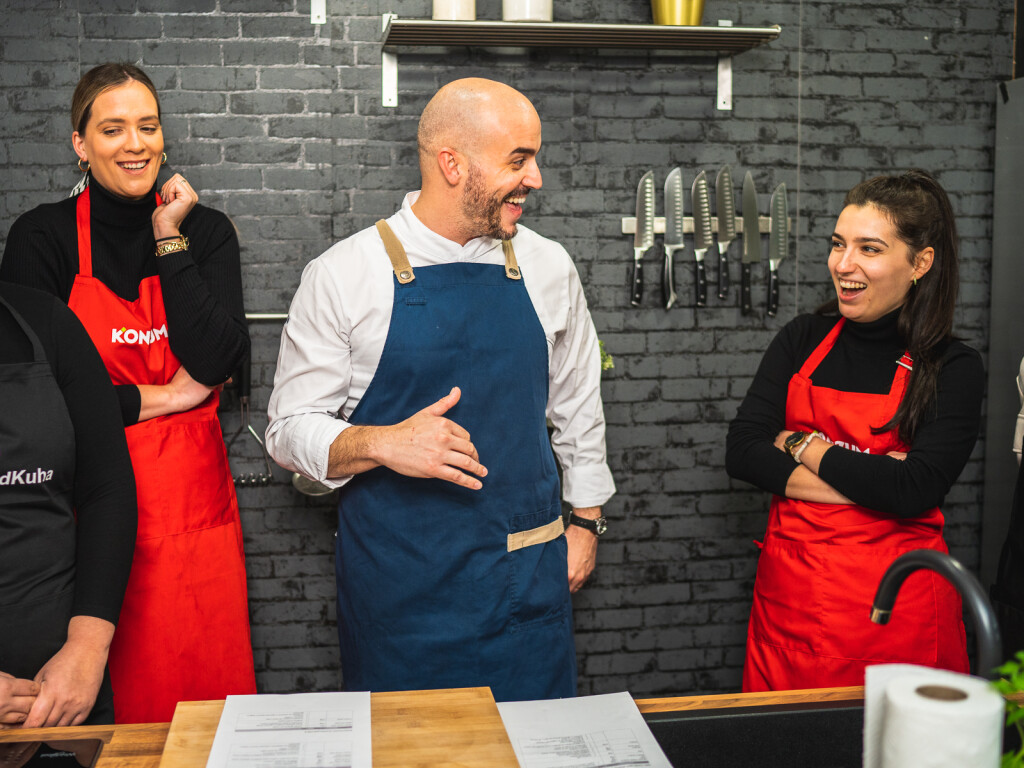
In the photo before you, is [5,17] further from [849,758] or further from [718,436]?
[849,758]

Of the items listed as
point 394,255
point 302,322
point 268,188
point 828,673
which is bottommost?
point 828,673

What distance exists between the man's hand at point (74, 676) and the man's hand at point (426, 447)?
22.7 inches

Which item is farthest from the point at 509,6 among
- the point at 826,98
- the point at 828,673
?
the point at 828,673

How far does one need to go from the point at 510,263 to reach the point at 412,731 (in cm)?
119

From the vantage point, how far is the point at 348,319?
6.66 ft

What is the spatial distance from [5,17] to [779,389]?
2.76 m

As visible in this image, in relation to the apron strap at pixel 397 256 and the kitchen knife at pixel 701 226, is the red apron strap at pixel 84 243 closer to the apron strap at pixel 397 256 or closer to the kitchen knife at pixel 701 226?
the apron strap at pixel 397 256

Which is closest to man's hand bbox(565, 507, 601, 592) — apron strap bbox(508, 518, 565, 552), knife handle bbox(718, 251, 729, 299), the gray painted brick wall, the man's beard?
apron strap bbox(508, 518, 565, 552)

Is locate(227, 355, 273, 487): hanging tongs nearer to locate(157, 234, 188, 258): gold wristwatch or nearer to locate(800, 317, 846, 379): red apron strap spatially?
locate(157, 234, 188, 258): gold wristwatch

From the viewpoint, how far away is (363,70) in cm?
323

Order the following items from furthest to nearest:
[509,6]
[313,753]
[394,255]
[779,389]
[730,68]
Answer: [730,68] < [509,6] < [779,389] < [394,255] < [313,753]

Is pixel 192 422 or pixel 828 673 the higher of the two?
pixel 192 422

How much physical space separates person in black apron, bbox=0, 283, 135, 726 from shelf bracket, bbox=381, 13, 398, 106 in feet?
5.70

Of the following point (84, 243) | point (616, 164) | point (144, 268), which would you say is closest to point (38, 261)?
point (84, 243)
